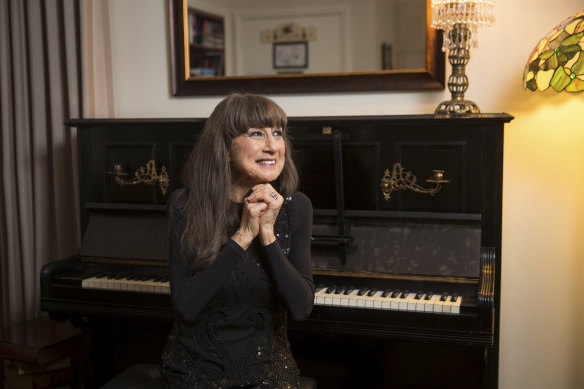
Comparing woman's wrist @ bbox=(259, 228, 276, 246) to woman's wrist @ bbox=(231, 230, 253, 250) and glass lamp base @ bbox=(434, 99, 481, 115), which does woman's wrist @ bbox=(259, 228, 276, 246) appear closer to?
woman's wrist @ bbox=(231, 230, 253, 250)

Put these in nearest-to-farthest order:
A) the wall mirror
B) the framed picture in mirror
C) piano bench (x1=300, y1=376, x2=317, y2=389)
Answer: piano bench (x1=300, y1=376, x2=317, y2=389)
the wall mirror
the framed picture in mirror

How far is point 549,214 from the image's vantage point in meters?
2.72

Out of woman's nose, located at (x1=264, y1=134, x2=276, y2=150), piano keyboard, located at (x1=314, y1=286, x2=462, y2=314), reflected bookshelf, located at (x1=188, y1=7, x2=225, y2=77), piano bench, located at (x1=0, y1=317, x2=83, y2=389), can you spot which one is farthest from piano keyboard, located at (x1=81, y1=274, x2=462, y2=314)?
reflected bookshelf, located at (x1=188, y1=7, x2=225, y2=77)

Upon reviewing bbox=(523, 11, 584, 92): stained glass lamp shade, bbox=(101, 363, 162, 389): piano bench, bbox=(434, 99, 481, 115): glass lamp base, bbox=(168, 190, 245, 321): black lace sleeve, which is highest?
bbox=(523, 11, 584, 92): stained glass lamp shade

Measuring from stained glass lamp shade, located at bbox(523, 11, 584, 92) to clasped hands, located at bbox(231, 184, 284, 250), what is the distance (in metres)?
1.24

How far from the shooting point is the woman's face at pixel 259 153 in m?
1.66

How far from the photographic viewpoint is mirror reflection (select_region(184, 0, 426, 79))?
278 centimetres

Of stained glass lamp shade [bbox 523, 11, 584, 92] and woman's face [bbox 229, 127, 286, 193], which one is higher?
stained glass lamp shade [bbox 523, 11, 584, 92]

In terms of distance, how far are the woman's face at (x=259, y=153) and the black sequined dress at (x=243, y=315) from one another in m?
0.15

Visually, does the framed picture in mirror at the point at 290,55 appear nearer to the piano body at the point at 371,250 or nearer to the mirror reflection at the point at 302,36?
the mirror reflection at the point at 302,36

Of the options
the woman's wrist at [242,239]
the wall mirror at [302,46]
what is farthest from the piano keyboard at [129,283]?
the wall mirror at [302,46]

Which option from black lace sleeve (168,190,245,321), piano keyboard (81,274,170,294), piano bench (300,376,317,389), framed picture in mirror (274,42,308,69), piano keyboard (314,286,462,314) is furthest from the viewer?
framed picture in mirror (274,42,308,69)

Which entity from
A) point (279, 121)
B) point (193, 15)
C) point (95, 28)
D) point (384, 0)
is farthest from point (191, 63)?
point (279, 121)

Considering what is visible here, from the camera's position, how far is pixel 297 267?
1739 mm
